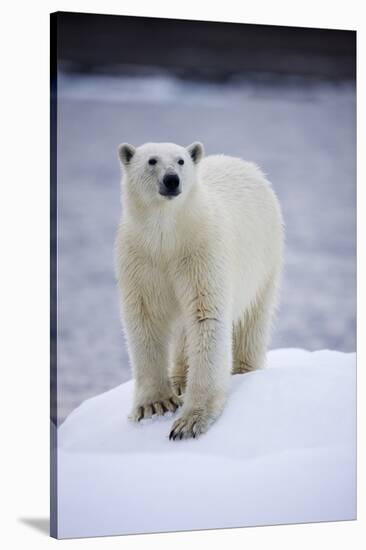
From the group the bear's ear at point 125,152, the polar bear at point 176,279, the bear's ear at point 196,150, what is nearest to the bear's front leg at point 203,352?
the polar bear at point 176,279

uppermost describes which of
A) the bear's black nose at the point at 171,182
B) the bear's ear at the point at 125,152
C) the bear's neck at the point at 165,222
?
the bear's ear at the point at 125,152

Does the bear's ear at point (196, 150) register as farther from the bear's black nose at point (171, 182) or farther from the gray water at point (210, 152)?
the bear's black nose at point (171, 182)

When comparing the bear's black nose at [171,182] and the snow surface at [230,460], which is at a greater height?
the bear's black nose at [171,182]

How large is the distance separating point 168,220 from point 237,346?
1275mm

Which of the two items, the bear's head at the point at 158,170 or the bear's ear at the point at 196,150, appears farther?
the bear's ear at the point at 196,150

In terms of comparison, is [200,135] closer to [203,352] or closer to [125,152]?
[125,152]

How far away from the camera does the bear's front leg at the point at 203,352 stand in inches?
264

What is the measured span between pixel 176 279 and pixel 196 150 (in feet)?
2.64

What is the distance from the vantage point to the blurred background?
21.5ft

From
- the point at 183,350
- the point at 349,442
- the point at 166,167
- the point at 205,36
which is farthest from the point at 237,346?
the point at 205,36

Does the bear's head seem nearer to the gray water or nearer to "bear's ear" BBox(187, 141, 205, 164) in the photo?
"bear's ear" BBox(187, 141, 205, 164)

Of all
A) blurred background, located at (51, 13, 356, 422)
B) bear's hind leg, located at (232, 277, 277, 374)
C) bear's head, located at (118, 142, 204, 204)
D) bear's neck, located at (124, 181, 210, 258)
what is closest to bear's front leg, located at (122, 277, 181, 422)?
blurred background, located at (51, 13, 356, 422)

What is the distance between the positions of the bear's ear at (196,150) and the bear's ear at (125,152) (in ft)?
1.17

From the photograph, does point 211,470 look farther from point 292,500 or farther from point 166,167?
point 166,167
